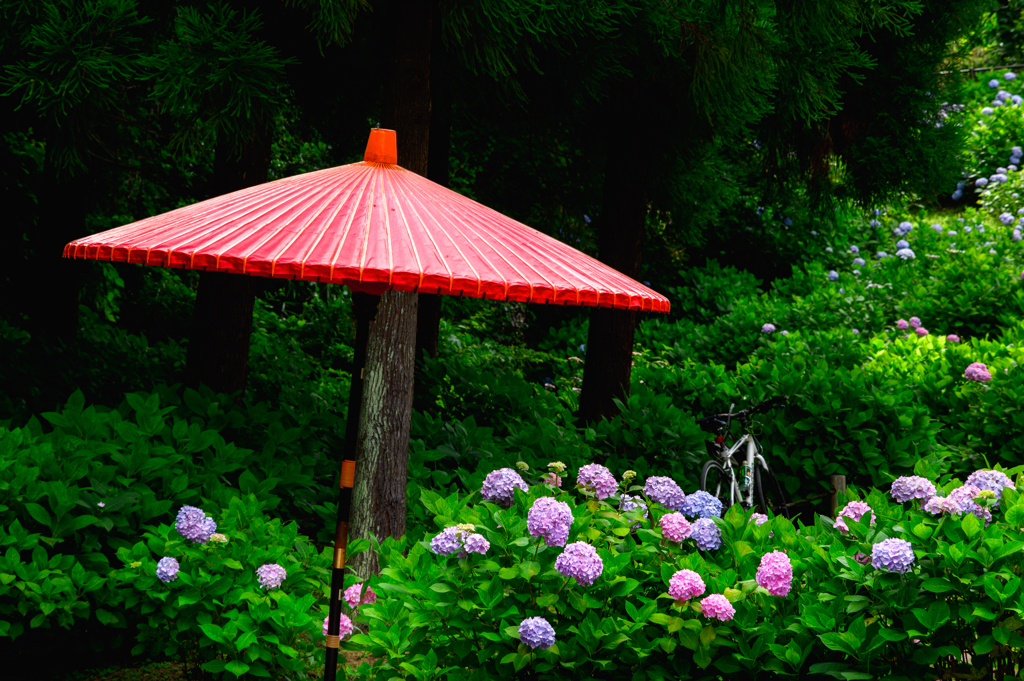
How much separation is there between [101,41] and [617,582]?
3.43 m

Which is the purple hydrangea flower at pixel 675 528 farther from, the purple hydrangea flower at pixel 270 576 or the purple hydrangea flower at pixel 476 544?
the purple hydrangea flower at pixel 270 576

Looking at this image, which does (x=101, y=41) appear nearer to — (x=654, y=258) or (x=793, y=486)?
(x=793, y=486)

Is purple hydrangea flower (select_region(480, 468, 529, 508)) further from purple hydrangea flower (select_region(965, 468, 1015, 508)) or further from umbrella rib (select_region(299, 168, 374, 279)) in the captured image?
purple hydrangea flower (select_region(965, 468, 1015, 508))

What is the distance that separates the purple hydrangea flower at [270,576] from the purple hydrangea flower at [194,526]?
30 cm

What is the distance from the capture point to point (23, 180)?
7.95 meters

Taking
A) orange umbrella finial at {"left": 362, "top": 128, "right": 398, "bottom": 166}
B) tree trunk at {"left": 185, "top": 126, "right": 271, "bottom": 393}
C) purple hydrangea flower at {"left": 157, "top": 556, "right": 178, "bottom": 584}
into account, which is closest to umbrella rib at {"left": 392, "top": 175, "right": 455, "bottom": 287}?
orange umbrella finial at {"left": 362, "top": 128, "right": 398, "bottom": 166}

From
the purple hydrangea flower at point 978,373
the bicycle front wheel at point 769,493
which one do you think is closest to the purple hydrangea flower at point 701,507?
the bicycle front wheel at point 769,493

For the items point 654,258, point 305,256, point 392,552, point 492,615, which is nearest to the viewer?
point 305,256

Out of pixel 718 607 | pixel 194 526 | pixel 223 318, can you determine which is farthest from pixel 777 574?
pixel 223 318

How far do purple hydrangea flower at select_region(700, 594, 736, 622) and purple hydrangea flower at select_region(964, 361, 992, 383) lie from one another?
5.86m

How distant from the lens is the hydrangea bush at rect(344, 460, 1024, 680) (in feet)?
8.27

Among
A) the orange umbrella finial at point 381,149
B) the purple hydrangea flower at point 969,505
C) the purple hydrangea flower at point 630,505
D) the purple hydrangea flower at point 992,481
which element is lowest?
the purple hydrangea flower at point 630,505

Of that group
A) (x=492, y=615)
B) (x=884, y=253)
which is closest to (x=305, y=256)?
(x=492, y=615)

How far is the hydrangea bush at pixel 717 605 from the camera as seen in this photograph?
8.27 feet
